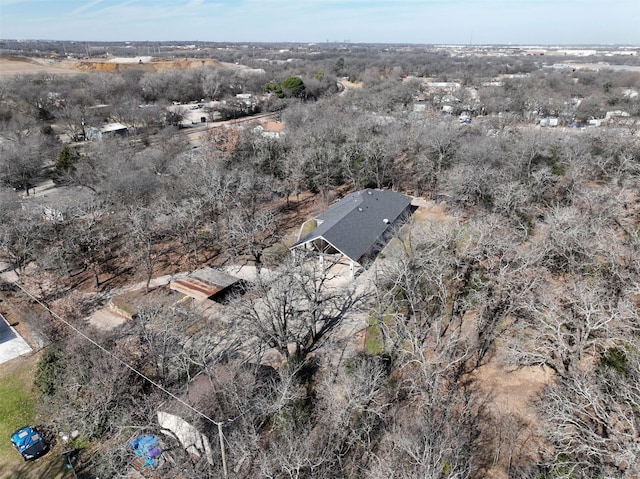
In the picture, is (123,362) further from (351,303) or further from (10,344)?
(351,303)

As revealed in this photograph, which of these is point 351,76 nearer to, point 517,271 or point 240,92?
point 240,92

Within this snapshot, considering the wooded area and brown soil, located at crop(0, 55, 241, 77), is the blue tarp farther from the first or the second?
brown soil, located at crop(0, 55, 241, 77)

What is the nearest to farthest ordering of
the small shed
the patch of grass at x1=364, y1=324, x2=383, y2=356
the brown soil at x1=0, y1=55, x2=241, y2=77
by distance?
the patch of grass at x1=364, y1=324, x2=383, y2=356 < the small shed < the brown soil at x1=0, y1=55, x2=241, y2=77

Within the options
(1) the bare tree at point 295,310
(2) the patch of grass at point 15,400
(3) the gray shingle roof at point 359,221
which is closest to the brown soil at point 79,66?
(3) the gray shingle roof at point 359,221

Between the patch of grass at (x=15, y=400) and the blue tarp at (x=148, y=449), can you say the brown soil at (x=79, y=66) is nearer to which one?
the patch of grass at (x=15, y=400)

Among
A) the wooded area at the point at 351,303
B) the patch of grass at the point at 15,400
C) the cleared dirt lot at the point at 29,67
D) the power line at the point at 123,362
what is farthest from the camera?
the cleared dirt lot at the point at 29,67

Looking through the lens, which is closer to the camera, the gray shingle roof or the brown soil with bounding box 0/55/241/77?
the gray shingle roof

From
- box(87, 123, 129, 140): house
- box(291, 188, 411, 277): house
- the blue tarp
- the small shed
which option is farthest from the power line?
box(87, 123, 129, 140): house

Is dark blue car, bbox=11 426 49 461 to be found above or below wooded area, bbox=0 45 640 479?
below
